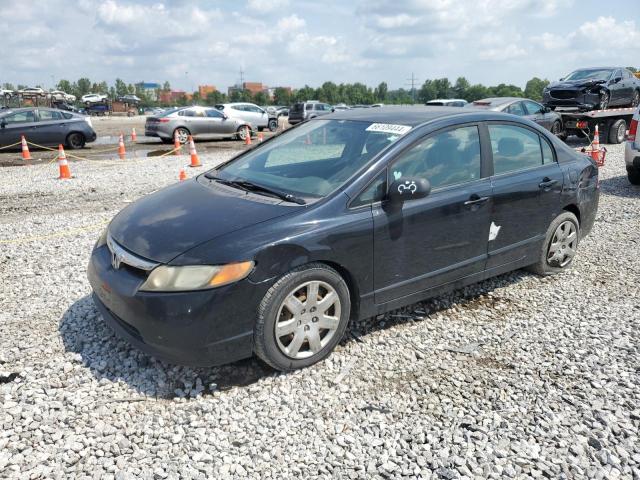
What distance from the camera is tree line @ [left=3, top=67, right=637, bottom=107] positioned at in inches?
3890

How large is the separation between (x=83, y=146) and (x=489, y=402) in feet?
59.5

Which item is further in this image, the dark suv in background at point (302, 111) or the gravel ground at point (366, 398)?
the dark suv in background at point (302, 111)

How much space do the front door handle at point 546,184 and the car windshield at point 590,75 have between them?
14.4 metres

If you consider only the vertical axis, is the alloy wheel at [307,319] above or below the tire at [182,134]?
below

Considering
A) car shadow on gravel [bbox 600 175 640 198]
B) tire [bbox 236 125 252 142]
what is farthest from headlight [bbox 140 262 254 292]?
tire [bbox 236 125 252 142]

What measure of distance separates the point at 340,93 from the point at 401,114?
113660 millimetres

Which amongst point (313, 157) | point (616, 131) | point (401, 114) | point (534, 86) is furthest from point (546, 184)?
point (534, 86)

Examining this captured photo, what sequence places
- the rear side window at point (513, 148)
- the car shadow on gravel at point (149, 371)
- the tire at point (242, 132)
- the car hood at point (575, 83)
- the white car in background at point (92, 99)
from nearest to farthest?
1. the car shadow on gravel at point (149, 371)
2. the rear side window at point (513, 148)
3. the car hood at point (575, 83)
4. the tire at point (242, 132)
5. the white car in background at point (92, 99)

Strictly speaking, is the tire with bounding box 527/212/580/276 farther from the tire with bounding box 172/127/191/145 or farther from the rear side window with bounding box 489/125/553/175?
the tire with bounding box 172/127/191/145

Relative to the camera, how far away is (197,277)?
116 inches

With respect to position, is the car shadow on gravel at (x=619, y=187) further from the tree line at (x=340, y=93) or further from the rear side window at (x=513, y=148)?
the tree line at (x=340, y=93)

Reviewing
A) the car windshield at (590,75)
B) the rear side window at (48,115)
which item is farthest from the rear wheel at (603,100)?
the rear side window at (48,115)

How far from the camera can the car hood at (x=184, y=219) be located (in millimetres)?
3117

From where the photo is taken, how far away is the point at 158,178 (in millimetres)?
10984
